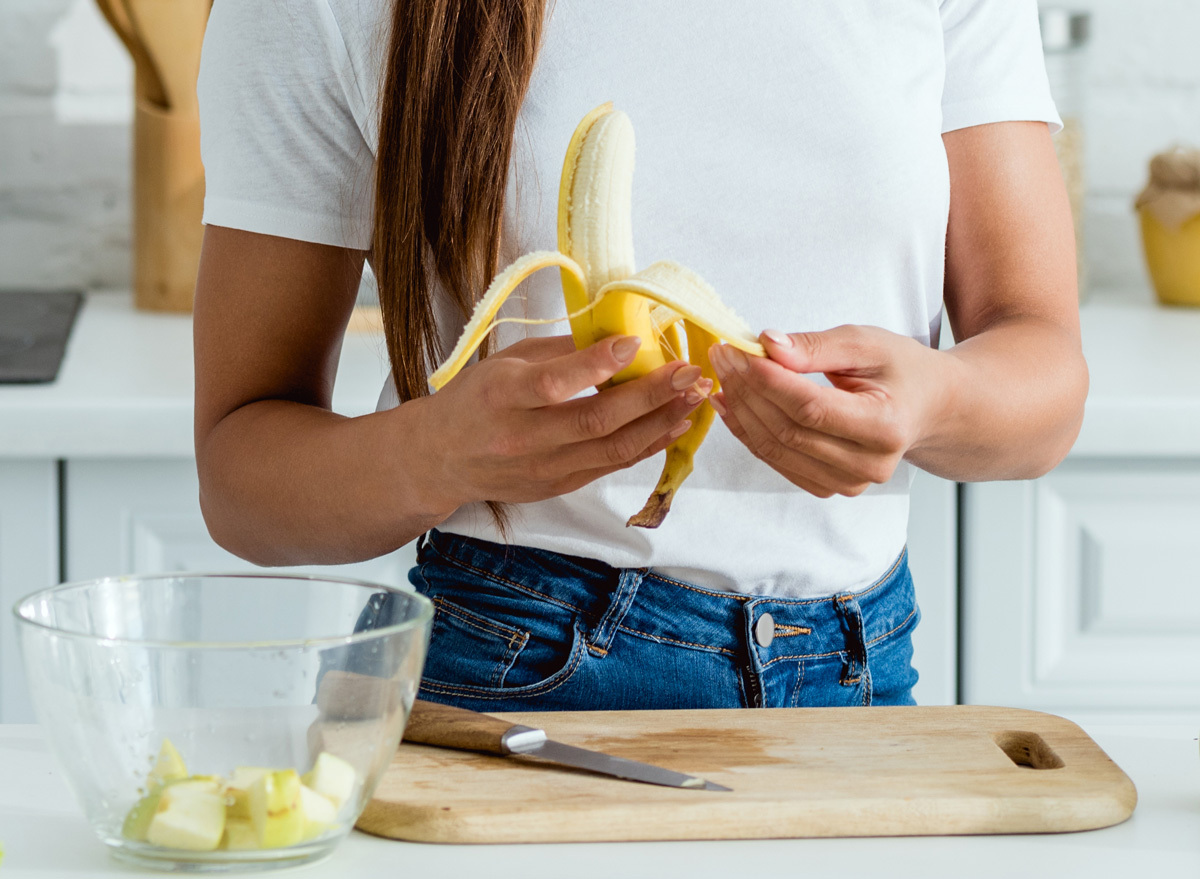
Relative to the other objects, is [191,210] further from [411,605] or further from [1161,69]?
[1161,69]

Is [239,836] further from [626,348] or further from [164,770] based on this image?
[626,348]

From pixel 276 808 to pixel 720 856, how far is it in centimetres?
16

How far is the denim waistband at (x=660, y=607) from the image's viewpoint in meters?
0.67

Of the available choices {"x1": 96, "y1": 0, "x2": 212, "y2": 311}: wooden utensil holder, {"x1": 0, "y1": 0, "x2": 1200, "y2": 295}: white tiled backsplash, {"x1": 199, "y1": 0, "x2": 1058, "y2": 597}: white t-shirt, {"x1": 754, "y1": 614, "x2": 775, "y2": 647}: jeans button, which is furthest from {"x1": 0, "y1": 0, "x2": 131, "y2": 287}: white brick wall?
{"x1": 754, "y1": 614, "x2": 775, "y2": 647}: jeans button

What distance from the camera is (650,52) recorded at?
2.23 ft

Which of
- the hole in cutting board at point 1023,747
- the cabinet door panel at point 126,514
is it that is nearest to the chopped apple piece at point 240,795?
the hole in cutting board at point 1023,747

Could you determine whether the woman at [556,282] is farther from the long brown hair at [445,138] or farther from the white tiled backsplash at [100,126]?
the white tiled backsplash at [100,126]

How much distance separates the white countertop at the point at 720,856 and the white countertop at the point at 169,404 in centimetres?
48

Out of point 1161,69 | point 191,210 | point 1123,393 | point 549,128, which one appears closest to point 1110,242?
point 1161,69

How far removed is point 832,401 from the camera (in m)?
0.50

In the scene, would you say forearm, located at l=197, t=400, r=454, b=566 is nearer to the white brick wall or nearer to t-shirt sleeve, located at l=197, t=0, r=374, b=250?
t-shirt sleeve, located at l=197, t=0, r=374, b=250

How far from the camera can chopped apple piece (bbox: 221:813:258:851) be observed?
440 mm

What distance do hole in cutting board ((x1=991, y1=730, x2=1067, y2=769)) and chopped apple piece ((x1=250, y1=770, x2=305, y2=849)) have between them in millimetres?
312

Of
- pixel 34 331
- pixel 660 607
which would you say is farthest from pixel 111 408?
A: pixel 660 607
